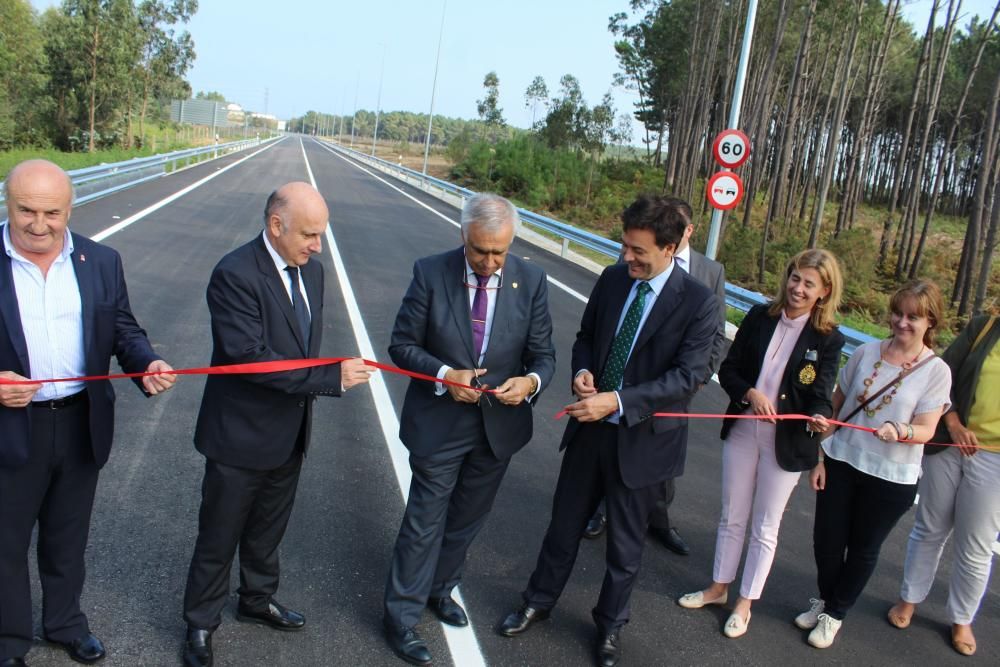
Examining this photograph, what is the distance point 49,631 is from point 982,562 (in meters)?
4.52

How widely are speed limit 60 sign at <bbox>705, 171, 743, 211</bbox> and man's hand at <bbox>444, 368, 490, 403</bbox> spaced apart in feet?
34.3

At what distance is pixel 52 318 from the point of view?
3.07 metres

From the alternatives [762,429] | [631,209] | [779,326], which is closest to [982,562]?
[762,429]

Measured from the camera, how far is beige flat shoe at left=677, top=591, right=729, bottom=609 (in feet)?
14.1

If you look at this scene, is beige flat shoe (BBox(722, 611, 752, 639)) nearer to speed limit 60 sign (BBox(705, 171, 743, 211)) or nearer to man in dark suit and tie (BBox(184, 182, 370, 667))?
man in dark suit and tie (BBox(184, 182, 370, 667))

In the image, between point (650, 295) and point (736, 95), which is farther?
point (736, 95)

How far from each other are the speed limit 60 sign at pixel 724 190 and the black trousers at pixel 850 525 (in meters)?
9.47

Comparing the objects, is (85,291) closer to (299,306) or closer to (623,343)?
(299,306)

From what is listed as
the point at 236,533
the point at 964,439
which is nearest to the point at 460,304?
the point at 236,533

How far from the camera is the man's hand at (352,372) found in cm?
337

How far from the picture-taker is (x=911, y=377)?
4.07m

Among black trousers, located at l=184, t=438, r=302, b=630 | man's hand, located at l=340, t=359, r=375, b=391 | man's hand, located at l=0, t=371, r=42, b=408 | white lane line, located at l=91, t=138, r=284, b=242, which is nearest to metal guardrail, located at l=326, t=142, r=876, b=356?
man's hand, located at l=340, t=359, r=375, b=391

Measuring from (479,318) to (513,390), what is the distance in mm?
385

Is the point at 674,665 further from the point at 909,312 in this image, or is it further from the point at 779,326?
the point at 909,312
